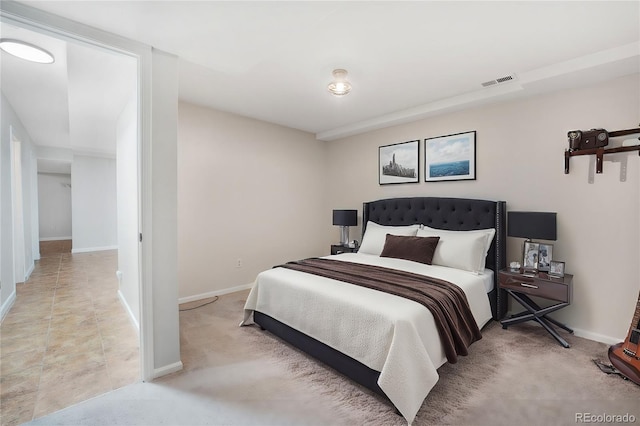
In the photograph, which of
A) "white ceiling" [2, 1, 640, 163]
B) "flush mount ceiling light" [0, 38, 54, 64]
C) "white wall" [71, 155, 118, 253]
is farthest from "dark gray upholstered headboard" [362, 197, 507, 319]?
"white wall" [71, 155, 118, 253]

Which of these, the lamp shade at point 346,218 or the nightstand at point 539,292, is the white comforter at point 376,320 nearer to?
the nightstand at point 539,292

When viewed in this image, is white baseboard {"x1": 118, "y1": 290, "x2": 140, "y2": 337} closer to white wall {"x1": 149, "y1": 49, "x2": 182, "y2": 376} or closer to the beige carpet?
the beige carpet

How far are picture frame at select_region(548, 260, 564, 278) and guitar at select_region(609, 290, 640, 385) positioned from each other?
24.1 inches

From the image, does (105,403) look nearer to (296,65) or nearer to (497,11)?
(296,65)

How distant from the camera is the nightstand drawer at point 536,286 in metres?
2.54

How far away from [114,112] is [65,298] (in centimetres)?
258

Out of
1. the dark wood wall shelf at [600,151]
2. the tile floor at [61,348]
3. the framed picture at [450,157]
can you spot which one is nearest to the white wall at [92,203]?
the tile floor at [61,348]

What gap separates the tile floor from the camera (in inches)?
74.6

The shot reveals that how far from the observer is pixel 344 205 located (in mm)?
5043

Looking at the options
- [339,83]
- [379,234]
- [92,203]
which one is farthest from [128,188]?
[92,203]

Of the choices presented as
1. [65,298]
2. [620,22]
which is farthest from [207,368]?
[620,22]

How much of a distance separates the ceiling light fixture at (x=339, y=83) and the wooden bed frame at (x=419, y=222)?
1823 mm

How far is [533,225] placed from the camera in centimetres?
278

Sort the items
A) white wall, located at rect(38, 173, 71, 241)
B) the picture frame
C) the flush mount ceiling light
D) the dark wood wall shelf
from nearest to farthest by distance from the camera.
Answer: the flush mount ceiling light
the dark wood wall shelf
the picture frame
white wall, located at rect(38, 173, 71, 241)
